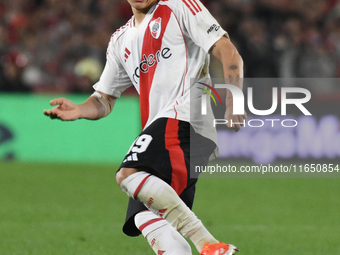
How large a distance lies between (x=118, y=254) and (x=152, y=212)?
4.08ft

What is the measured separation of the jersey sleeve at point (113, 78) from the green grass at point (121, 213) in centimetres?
139

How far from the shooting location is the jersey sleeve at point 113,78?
3915 mm

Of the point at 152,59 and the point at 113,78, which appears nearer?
the point at 152,59

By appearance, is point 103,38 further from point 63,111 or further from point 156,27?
point 156,27

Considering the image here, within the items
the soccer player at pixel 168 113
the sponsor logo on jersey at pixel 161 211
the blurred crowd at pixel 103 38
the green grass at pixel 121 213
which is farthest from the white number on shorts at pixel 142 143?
the blurred crowd at pixel 103 38

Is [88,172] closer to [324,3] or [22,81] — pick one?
[22,81]

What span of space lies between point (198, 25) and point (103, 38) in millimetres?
9705

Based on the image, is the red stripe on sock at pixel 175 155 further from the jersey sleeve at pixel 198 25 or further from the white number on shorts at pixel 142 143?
the jersey sleeve at pixel 198 25

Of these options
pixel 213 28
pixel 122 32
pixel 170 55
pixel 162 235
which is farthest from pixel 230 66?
pixel 162 235

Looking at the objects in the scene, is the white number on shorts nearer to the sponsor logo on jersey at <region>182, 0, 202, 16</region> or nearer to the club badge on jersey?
the club badge on jersey

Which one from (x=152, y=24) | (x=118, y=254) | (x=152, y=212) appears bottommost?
(x=118, y=254)

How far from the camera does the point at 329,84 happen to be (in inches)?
440

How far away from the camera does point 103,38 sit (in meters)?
12.8

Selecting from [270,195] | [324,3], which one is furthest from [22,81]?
[324,3]
